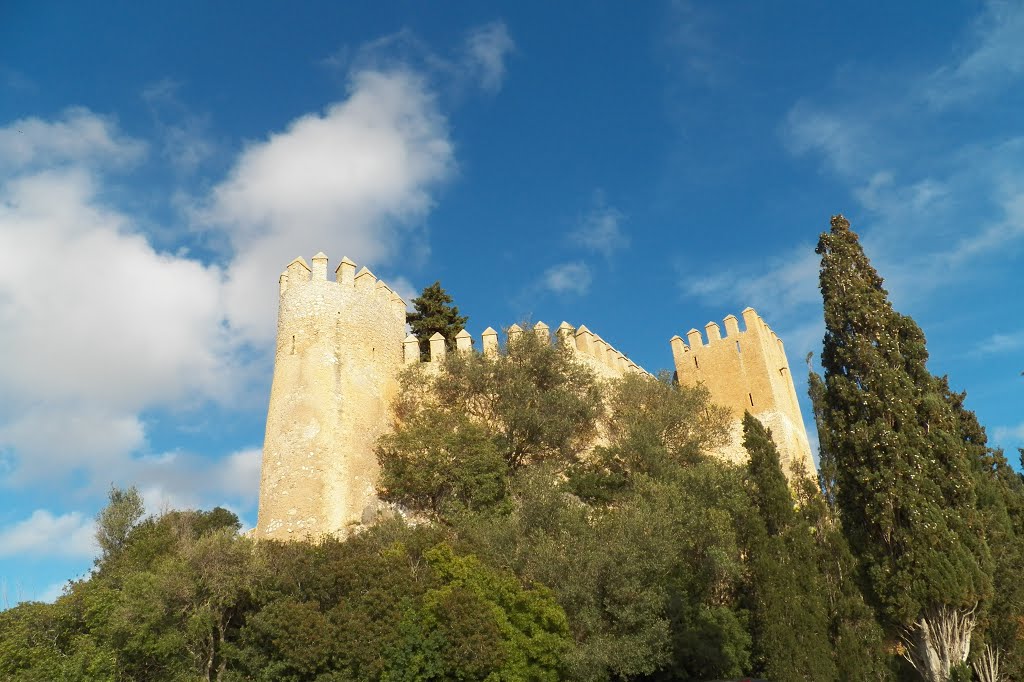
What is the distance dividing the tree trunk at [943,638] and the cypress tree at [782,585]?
255 cm

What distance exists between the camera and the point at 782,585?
17094mm

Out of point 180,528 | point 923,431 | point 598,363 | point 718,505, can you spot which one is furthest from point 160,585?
point 598,363

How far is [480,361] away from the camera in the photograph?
97.5 feet

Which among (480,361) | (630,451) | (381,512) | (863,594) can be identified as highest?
(480,361)

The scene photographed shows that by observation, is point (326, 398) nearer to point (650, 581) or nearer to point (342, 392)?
point (342, 392)

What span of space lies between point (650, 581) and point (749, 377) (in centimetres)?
2035

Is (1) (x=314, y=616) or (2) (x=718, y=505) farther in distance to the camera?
(2) (x=718, y=505)

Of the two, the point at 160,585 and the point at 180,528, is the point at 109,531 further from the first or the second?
the point at 160,585

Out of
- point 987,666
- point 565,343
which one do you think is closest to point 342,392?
point 565,343

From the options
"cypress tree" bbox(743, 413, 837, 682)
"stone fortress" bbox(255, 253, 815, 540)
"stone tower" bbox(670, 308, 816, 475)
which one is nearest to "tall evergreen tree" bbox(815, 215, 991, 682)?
"cypress tree" bbox(743, 413, 837, 682)

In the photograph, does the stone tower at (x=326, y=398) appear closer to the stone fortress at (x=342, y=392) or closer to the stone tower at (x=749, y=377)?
the stone fortress at (x=342, y=392)

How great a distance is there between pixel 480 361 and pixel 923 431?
695 inches

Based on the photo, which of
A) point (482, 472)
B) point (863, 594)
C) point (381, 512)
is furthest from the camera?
point (482, 472)

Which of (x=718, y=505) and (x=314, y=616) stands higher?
(x=718, y=505)
